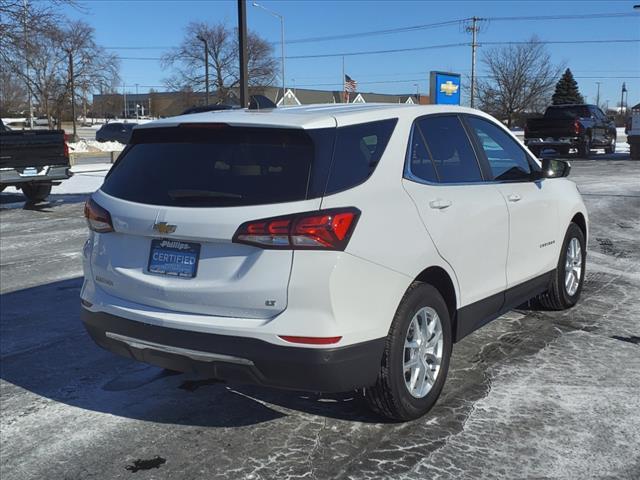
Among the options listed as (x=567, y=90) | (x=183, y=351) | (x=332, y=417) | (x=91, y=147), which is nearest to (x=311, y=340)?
(x=183, y=351)

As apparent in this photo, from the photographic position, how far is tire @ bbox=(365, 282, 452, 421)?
3.44m

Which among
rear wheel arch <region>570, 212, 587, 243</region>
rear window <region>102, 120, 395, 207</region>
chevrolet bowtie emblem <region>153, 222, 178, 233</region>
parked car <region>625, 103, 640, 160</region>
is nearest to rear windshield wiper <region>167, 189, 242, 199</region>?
rear window <region>102, 120, 395, 207</region>

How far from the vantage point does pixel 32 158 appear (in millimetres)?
13680

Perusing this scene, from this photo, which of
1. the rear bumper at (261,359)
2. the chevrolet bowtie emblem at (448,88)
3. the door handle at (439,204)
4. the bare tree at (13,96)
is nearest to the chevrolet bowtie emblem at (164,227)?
the rear bumper at (261,359)

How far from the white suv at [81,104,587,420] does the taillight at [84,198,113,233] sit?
0.04 feet

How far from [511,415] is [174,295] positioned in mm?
1997

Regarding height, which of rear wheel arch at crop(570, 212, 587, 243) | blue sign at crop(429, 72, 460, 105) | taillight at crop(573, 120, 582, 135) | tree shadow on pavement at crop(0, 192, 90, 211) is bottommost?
tree shadow on pavement at crop(0, 192, 90, 211)

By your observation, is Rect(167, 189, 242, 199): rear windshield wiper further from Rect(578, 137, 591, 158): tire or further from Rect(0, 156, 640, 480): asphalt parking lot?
Rect(578, 137, 591, 158): tire

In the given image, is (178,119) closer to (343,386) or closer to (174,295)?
(174,295)

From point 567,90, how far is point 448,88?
59731 mm

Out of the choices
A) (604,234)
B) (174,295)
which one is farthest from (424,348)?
(604,234)

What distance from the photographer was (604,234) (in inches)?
389

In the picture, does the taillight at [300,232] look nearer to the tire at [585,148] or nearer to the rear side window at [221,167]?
the rear side window at [221,167]

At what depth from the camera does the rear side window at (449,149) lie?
4.02 metres
